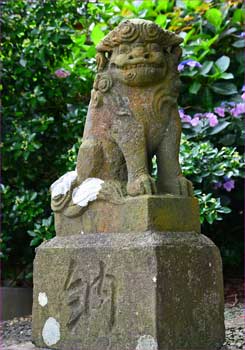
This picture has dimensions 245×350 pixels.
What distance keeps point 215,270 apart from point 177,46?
4.07 feet

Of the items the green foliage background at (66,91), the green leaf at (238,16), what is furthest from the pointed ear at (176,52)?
the green leaf at (238,16)

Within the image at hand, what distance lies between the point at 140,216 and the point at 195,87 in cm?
297

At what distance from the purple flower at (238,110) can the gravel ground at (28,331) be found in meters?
1.65

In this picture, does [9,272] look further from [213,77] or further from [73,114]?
[213,77]

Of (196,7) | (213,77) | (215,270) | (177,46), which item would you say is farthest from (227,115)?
(215,270)

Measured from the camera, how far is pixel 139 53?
10.7ft

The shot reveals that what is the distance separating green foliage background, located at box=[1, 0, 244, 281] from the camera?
548 centimetres

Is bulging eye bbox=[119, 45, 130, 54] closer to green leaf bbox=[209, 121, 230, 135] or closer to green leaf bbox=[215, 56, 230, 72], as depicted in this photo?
green leaf bbox=[209, 121, 230, 135]

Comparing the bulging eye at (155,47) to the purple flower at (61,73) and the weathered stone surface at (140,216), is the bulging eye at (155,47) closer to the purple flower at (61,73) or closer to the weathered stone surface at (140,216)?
the weathered stone surface at (140,216)

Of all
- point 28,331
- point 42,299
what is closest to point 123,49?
point 42,299

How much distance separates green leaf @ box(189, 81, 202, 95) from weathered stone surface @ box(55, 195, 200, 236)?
2638 mm

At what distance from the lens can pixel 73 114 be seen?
18.5ft

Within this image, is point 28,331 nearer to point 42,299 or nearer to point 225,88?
point 42,299

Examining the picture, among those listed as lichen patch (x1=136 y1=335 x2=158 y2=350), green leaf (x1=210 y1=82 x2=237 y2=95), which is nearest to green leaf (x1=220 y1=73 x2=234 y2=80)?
green leaf (x1=210 y1=82 x2=237 y2=95)
